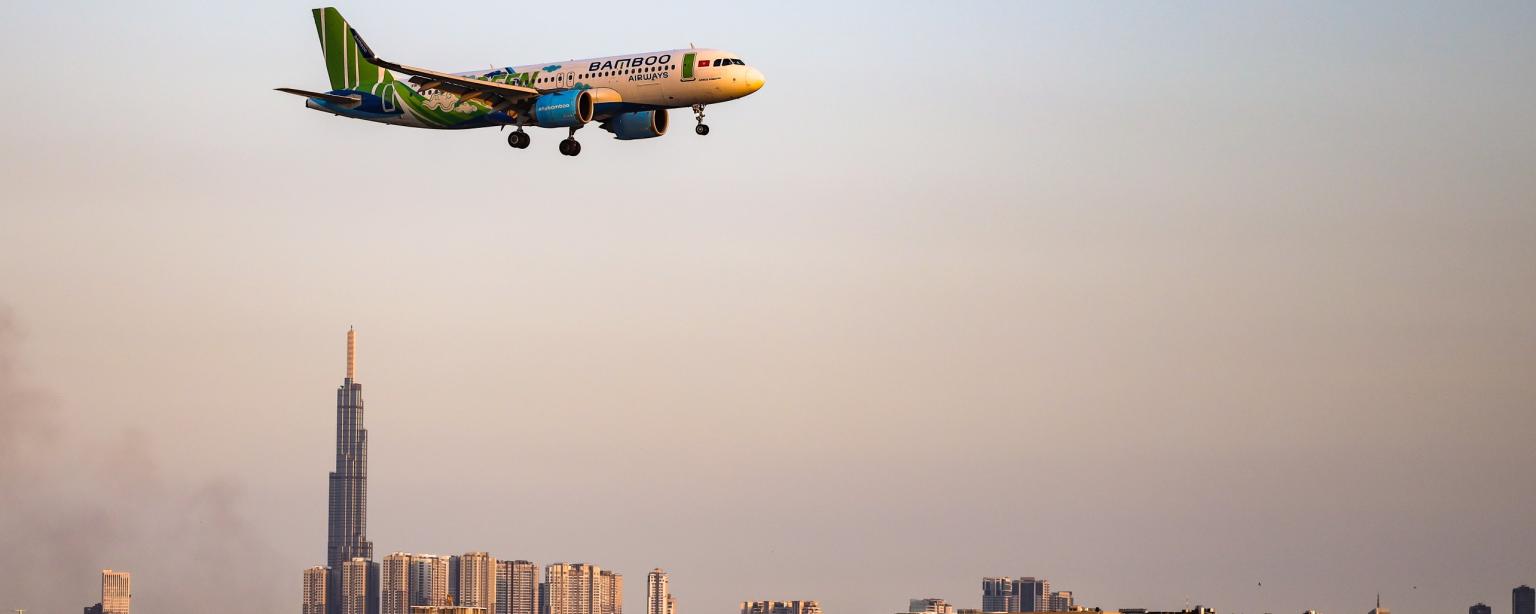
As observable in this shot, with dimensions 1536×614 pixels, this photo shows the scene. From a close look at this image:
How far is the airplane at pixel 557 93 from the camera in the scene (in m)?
132

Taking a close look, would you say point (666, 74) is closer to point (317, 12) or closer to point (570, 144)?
point (570, 144)

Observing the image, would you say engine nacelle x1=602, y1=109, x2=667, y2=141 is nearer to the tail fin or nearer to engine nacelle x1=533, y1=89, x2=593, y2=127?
engine nacelle x1=533, y1=89, x2=593, y2=127

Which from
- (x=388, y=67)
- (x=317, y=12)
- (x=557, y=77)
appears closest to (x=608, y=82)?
(x=557, y=77)

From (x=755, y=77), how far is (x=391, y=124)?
22808 millimetres

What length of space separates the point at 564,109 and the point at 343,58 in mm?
21606

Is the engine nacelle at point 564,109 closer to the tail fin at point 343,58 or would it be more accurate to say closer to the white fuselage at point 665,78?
the white fuselage at point 665,78

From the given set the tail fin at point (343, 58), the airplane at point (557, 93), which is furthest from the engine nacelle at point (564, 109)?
the tail fin at point (343, 58)

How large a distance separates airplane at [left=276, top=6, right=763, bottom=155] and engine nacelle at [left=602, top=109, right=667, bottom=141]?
0.05m

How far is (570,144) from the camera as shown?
136 metres

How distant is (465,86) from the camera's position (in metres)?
134

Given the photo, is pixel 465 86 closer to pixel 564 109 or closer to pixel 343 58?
pixel 564 109

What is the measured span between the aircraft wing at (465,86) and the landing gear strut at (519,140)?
283 centimetres

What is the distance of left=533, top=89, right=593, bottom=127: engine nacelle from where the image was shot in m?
133

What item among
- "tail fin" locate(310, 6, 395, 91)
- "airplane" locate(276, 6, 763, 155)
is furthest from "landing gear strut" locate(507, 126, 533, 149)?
"tail fin" locate(310, 6, 395, 91)
